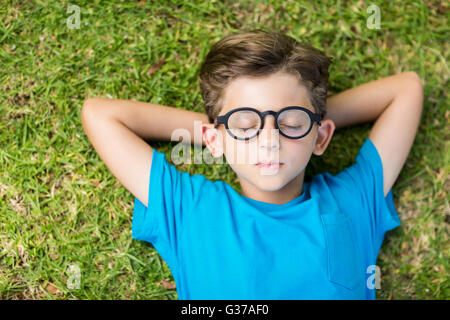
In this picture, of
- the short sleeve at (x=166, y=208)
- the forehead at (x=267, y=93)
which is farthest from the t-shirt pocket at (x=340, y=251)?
the short sleeve at (x=166, y=208)

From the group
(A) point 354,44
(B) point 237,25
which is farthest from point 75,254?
(A) point 354,44

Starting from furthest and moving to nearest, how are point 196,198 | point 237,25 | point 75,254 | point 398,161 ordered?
1. point 237,25
2. point 75,254
3. point 398,161
4. point 196,198

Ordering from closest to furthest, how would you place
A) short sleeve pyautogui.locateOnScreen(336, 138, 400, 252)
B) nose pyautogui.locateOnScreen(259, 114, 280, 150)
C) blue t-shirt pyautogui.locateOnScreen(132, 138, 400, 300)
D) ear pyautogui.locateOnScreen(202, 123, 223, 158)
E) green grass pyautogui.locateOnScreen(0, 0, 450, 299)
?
nose pyautogui.locateOnScreen(259, 114, 280, 150), blue t-shirt pyautogui.locateOnScreen(132, 138, 400, 300), ear pyautogui.locateOnScreen(202, 123, 223, 158), short sleeve pyautogui.locateOnScreen(336, 138, 400, 252), green grass pyautogui.locateOnScreen(0, 0, 450, 299)

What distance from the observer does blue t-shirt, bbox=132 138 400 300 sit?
7.37ft

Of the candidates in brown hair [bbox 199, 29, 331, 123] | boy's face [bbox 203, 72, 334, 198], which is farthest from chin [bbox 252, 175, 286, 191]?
brown hair [bbox 199, 29, 331, 123]

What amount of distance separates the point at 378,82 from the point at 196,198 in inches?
57.0

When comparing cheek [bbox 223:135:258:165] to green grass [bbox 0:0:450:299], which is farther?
green grass [bbox 0:0:450:299]

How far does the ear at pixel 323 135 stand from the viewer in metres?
2.39

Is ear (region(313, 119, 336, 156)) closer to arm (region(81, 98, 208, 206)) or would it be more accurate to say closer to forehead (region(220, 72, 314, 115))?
forehead (region(220, 72, 314, 115))

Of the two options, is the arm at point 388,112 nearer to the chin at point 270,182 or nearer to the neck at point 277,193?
the neck at point 277,193

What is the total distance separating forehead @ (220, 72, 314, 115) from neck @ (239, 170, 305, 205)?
0.49 meters

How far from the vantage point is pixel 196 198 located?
2.41 meters

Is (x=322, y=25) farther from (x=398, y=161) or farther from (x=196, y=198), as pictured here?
(x=196, y=198)

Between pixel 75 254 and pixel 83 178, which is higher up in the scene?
pixel 83 178
